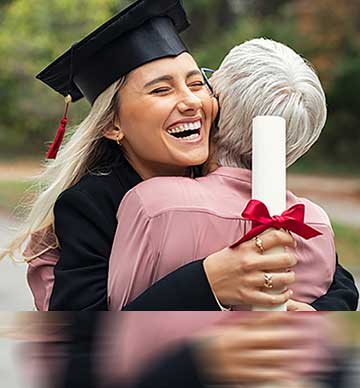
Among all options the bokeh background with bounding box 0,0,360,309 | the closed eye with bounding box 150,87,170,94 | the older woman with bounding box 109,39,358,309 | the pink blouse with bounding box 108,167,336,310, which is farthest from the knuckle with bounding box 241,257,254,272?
the bokeh background with bounding box 0,0,360,309

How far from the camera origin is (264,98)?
57.6 inches

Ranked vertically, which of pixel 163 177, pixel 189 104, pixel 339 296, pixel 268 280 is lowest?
pixel 339 296

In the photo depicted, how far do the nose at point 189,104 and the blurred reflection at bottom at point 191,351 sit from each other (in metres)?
0.65

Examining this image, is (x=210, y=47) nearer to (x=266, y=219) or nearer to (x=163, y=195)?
(x=163, y=195)

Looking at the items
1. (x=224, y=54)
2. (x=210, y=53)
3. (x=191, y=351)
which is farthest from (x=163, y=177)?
(x=210, y=53)

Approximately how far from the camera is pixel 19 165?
16.3m

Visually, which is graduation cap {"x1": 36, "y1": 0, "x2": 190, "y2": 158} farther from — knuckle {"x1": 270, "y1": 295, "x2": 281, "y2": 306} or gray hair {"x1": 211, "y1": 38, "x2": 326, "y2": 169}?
knuckle {"x1": 270, "y1": 295, "x2": 281, "y2": 306}

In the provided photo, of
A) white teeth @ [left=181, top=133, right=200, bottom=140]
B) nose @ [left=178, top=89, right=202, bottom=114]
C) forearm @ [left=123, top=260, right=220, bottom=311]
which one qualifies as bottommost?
forearm @ [left=123, top=260, right=220, bottom=311]

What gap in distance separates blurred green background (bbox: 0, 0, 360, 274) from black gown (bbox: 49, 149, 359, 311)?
12423mm

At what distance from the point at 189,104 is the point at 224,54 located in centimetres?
1467

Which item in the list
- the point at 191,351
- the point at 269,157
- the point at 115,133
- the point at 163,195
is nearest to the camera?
the point at 191,351

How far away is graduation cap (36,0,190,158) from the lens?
1.55m

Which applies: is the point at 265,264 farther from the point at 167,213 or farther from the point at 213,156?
the point at 213,156

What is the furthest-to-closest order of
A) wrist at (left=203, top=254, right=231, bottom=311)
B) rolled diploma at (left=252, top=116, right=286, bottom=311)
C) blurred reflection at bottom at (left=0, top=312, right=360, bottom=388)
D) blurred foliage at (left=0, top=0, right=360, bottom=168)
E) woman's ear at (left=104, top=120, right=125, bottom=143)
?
Result: blurred foliage at (left=0, top=0, right=360, bottom=168) → woman's ear at (left=104, top=120, right=125, bottom=143) → wrist at (left=203, top=254, right=231, bottom=311) → rolled diploma at (left=252, top=116, right=286, bottom=311) → blurred reflection at bottom at (left=0, top=312, right=360, bottom=388)
